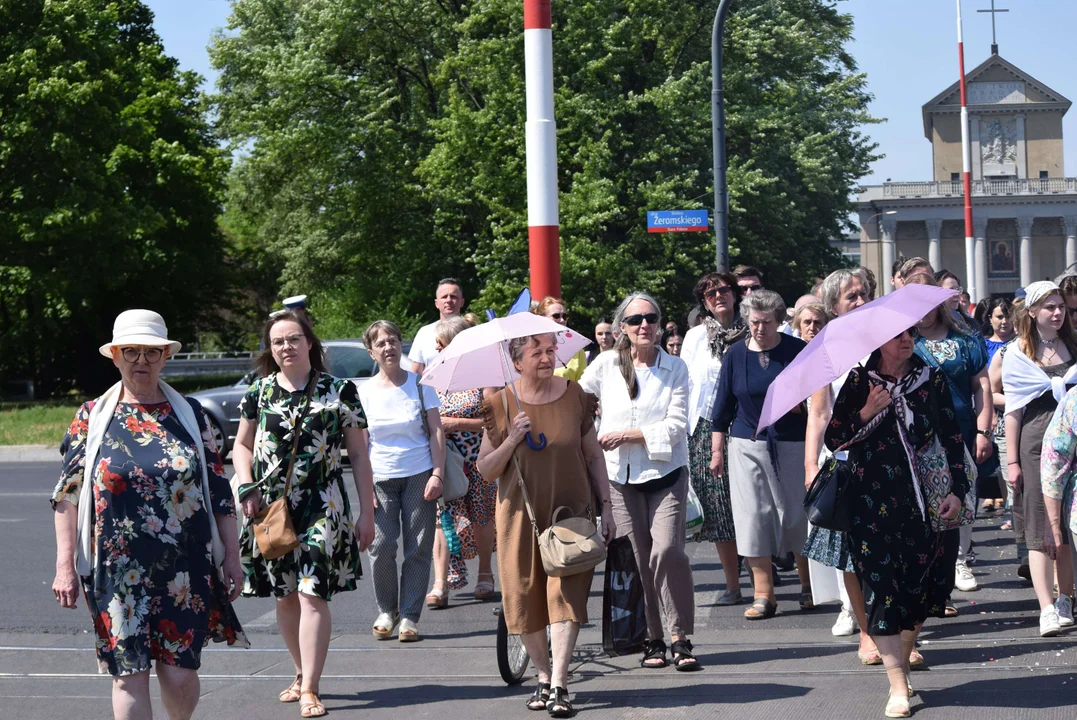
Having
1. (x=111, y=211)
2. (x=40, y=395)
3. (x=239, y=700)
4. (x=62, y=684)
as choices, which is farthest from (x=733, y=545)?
(x=40, y=395)

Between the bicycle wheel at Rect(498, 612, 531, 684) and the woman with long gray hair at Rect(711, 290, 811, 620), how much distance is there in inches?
68.8

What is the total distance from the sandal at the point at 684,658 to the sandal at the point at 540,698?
87cm

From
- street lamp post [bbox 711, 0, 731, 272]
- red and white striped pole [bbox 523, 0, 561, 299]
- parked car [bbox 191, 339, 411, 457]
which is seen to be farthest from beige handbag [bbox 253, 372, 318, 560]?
street lamp post [bbox 711, 0, 731, 272]

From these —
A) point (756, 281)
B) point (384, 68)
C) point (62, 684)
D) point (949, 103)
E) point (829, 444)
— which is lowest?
point (62, 684)

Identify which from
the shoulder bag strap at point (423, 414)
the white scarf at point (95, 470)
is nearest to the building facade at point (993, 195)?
the shoulder bag strap at point (423, 414)

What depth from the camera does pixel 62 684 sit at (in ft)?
22.9

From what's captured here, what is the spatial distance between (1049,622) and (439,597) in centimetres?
383

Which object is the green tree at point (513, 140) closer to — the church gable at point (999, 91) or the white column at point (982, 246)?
the white column at point (982, 246)

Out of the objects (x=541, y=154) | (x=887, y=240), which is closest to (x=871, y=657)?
(x=541, y=154)

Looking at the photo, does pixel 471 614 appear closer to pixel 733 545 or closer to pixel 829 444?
pixel 733 545

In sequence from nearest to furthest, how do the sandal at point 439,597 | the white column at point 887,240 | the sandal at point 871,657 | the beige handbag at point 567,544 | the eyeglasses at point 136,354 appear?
the eyeglasses at point 136,354
the beige handbag at point 567,544
the sandal at point 871,657
the sandal at point 439,597
the white column at point 887,240

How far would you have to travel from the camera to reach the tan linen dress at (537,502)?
230 inches

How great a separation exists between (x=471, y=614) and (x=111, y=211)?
2732 cm

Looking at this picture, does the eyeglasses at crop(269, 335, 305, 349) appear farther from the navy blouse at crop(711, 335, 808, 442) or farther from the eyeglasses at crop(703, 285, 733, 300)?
the eyeglasses at crop(703, 285, 733, 300)
